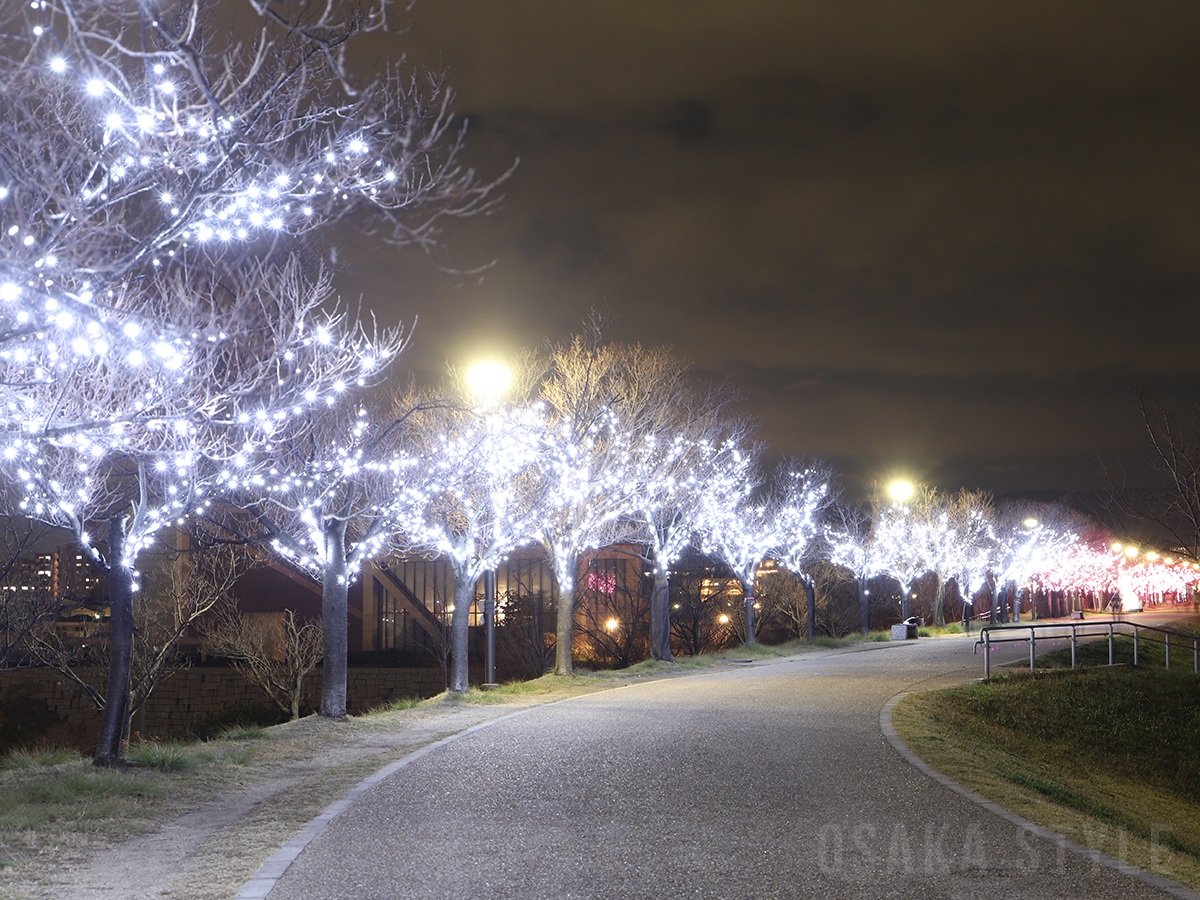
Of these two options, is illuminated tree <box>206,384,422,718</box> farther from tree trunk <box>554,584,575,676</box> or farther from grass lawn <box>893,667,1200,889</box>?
grass lawn <box>893,667,1200,889</box>

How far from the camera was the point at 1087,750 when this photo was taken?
16.4m

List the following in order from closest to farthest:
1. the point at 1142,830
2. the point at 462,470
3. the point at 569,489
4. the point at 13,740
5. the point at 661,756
Answer: the point at 1142,830, the point at 661,756, the point at 462,470, the point at 569,489, the point at 13,740

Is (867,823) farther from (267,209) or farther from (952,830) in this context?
(267,209)

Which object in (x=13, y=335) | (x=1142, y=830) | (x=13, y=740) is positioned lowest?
(x=13, y=740)

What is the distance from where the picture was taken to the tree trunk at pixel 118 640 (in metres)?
10.2

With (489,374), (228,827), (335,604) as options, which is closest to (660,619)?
(489,374)

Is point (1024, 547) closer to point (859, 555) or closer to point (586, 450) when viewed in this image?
point (859, 555)

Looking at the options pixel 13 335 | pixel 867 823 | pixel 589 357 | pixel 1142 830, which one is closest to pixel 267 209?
pixel 13 335

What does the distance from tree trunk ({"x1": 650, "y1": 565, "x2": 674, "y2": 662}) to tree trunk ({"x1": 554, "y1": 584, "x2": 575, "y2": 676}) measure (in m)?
4.99

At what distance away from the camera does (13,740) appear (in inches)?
1134

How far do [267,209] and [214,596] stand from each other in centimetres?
1932

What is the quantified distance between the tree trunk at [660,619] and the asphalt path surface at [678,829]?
15.5 metres

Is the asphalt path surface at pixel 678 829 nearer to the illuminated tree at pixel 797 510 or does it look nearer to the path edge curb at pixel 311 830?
the path edge curb at pixel 311 830

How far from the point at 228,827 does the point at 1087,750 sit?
1491cm
